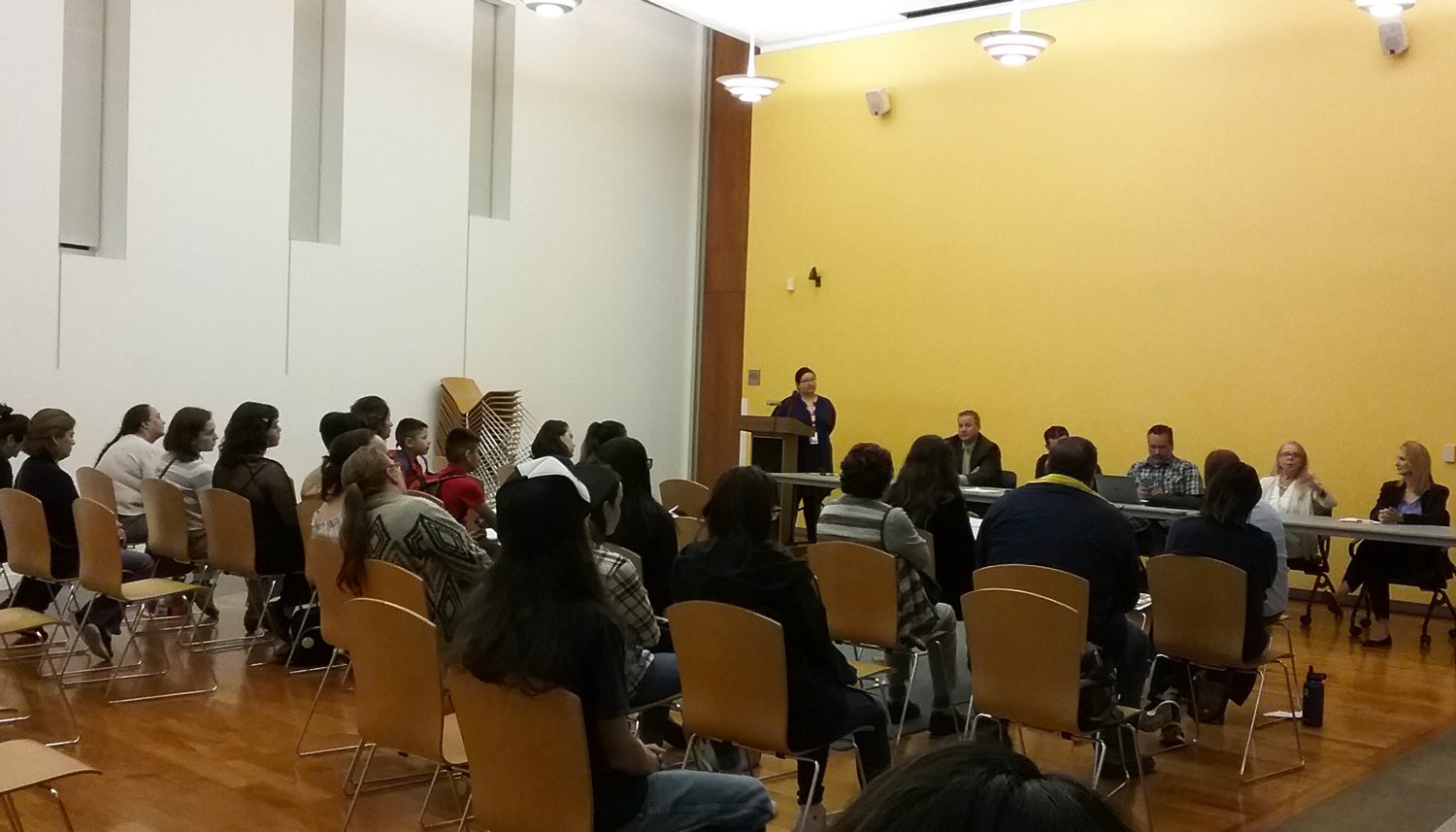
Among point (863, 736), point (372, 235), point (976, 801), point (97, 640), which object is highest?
point (372, 235)

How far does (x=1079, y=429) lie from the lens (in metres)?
10.7

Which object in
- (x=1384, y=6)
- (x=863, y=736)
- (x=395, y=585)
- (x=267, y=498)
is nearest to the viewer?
(x=863, y=736)

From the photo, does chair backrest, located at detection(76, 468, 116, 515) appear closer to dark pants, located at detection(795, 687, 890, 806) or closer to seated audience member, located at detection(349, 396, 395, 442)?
seated audience member, located at detection(349, 396, 395, 442)

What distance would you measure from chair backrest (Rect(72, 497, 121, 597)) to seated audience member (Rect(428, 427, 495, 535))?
1.48m

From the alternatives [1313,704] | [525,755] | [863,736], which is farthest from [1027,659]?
[1313,704]

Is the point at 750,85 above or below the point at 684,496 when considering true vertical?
above

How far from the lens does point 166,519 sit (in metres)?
6.43

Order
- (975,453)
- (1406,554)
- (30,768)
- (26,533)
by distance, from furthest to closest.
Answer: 1. (975,453)
2. (1406,554)
3. (26,533)
4. (30,768)

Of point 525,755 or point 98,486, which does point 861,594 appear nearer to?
point 525,755

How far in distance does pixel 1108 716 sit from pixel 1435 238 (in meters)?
6.37

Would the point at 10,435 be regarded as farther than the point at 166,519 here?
Yes

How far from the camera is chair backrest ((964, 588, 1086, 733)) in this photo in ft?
12.8

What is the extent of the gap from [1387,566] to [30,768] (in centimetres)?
733

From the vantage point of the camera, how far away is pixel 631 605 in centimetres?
403
